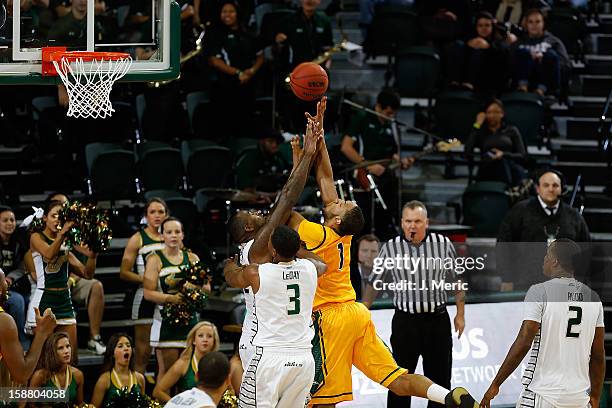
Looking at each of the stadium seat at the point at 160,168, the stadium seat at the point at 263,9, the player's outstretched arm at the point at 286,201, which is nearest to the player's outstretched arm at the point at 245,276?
the player's outstretched arm at the point at 286,201

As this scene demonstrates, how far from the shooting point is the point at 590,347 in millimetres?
9430

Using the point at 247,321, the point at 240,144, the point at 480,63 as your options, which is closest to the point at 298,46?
the point at 240,144

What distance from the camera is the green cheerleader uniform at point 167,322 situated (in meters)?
11.9

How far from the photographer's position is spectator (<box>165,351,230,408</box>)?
7.75 m

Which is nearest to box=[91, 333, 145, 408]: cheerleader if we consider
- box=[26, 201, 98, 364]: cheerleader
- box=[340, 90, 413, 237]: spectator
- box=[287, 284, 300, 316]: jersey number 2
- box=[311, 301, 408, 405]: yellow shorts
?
box=[26, 201, 98, 364]: cheerleader

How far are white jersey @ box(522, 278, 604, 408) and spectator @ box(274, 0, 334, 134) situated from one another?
677cm

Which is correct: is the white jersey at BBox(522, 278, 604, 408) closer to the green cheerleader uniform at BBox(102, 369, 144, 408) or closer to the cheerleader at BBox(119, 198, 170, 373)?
the green cheerleader uniform at BBox(102, 369, 144, 408)

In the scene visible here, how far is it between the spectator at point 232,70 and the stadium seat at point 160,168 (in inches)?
45.5

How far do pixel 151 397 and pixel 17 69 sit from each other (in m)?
3.34

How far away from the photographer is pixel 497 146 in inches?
589

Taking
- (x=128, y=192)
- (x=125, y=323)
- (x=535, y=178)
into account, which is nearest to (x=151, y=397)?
(x=125, y=323)

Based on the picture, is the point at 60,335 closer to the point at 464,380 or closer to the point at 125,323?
the point at 125,323

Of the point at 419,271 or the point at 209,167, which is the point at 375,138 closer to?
the point at 209,167

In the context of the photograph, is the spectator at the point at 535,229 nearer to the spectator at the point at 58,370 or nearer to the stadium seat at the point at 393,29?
the stadium seat at the point at 393,29
